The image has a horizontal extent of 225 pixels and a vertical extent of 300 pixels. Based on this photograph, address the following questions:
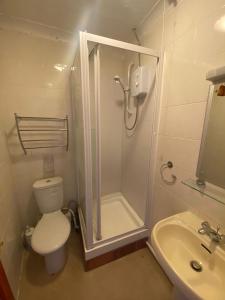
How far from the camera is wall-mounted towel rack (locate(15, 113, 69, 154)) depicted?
1.57 m

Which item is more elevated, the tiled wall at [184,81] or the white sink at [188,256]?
the tiled wall at [184,81]

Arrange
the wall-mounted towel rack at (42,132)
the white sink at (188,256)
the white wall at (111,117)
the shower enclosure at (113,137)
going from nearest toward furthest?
the white sink at (188,256) → the shower enclosure at (113,137) → the wall-mounted towel rack at (42,132) → the white wall at (111,117)

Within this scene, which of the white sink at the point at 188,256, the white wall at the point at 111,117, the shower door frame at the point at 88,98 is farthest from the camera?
the white wall at the point at 111,117

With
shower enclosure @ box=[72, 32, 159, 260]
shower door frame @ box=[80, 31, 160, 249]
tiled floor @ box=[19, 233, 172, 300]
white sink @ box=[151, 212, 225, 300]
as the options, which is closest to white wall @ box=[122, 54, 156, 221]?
shower enclosure @ box=[72, 32, 159, 260]

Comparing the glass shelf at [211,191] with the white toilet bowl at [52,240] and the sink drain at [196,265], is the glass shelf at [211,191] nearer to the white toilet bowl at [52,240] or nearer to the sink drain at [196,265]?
the sink drain at [196,265]

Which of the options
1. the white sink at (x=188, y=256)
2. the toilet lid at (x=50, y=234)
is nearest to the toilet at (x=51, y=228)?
the toilet lid at (x=50, y=234)

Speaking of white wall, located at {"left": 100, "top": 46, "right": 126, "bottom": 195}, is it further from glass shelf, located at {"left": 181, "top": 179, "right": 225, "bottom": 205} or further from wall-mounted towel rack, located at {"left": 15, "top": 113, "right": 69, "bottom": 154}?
glass shelf, located at {"left": 181, "top": 179, "right": 225, "bottom": 205}

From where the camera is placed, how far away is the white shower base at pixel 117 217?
5.48ft

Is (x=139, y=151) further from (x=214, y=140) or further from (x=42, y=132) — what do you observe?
(x=42, y=132)

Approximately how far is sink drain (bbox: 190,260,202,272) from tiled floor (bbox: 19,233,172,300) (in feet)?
2.23

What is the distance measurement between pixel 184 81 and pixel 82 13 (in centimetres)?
118

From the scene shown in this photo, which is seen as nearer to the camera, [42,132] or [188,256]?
[188,256]

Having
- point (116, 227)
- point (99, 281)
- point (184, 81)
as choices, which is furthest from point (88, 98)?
point (99, 281)

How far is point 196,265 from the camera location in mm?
834
